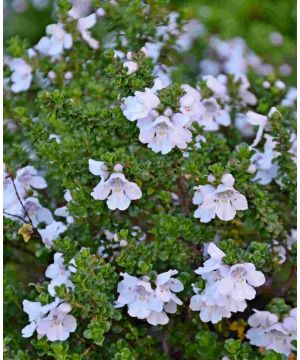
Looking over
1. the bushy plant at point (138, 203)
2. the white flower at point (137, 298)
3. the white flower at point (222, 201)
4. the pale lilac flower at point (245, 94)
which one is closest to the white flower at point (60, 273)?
the bushy plant at point (138, 203)

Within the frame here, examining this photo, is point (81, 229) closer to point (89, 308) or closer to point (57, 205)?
point (57, 205)

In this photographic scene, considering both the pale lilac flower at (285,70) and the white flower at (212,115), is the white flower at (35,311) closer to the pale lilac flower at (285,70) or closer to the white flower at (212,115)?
the white flower at (212,115)

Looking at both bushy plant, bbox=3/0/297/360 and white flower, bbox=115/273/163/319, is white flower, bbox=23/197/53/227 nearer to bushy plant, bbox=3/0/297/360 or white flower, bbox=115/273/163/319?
bushy plant, bbox=3/0/297/360

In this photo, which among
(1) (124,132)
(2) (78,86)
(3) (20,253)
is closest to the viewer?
(1) (124,132)

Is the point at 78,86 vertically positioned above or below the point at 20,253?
above

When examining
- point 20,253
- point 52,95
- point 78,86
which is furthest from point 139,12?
point 20,253

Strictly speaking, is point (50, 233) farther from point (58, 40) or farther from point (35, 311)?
point (58, 40)
